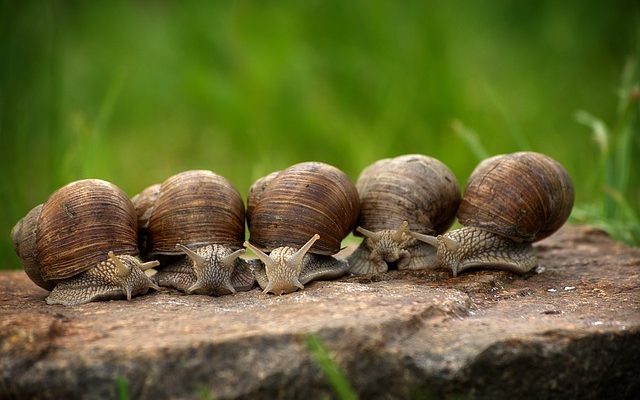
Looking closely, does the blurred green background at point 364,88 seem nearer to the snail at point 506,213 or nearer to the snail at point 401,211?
the snail at point 401,211

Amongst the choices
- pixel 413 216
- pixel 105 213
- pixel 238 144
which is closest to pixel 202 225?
pixel 105 213

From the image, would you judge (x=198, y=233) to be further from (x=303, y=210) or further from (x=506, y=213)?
(x=506, y=213)

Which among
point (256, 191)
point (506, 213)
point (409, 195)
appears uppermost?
point (256, 191)

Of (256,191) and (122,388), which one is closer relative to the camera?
(122,388)

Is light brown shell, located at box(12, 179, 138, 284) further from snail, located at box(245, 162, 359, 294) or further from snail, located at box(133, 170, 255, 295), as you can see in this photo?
snail, located at box(245, 162, 359, 294)

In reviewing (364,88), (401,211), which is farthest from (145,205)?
(364,88)

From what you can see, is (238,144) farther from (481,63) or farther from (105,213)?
(105,213)

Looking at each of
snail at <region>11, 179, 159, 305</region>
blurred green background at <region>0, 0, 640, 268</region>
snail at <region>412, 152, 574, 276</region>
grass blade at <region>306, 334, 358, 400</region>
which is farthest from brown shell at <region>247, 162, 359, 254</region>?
blurred green background at <region>0, 0, 640, 268</region>
